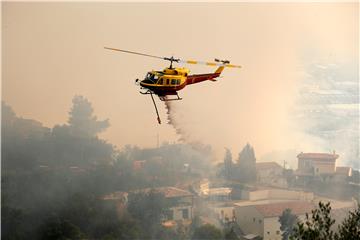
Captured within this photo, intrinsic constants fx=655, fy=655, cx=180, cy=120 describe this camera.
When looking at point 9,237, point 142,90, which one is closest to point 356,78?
point 142,90

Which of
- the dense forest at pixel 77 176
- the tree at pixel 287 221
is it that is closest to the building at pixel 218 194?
the dense forest at pixel 77 176

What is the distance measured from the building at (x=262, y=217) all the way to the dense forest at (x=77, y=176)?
59 centimetres

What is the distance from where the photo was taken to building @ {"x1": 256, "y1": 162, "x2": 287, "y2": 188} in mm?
6621

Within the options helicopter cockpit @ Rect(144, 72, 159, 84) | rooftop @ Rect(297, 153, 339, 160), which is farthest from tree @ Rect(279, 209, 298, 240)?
helicopter cockpit @ Rect(144, 72, 159, 84)

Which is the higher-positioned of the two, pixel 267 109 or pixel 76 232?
pixel 267 109

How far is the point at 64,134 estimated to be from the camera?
6.52m

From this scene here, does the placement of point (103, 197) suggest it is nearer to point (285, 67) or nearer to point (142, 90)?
point (142, 90)

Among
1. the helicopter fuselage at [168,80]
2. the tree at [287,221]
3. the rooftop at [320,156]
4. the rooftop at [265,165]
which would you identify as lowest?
the tree at [287,221]

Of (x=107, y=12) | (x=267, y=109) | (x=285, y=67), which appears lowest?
(x=267, y=109)

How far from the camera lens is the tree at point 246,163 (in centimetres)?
661

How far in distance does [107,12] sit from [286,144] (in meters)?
2.23

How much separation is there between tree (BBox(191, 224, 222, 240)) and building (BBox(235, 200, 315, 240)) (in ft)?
0.79

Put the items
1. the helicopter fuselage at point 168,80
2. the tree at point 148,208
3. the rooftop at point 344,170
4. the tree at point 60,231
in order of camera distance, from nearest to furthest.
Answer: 1. the helicopter fuselage at point 168,80
2. the tree at point 60,231
3. the tree at point 148,208
4. the rooftop at point 344,170

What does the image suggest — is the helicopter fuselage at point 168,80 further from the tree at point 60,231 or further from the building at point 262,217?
the tree at point 60,231
